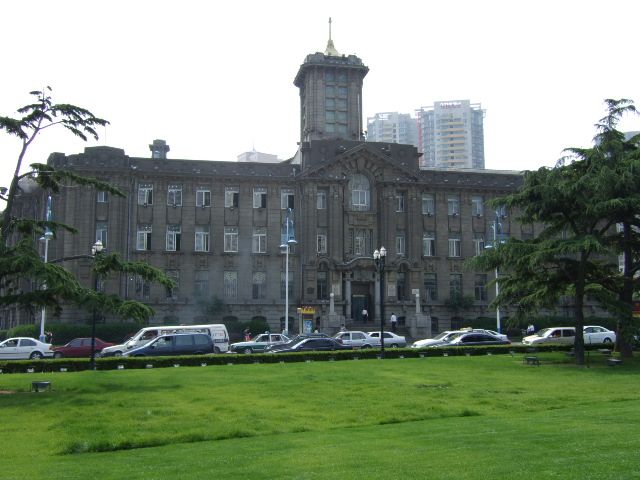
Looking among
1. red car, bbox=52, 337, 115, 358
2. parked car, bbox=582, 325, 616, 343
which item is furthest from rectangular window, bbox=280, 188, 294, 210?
parked car, bbox=582, 325, 616, 343

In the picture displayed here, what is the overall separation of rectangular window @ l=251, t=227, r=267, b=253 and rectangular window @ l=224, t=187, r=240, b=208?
117 inches

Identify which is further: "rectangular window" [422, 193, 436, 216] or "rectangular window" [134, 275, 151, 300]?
"rectangular window" [422, 193, 436, 216]

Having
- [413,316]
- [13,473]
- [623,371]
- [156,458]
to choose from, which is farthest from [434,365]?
[413,316]

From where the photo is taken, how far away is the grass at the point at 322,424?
42.1ft

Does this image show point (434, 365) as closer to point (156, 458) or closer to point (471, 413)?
point (471, 413)

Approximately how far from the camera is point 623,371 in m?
31.4

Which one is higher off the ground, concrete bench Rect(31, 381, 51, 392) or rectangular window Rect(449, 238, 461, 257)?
rectangular window Rect(449, 238, 461, 257)

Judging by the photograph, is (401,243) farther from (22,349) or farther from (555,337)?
(22,349)

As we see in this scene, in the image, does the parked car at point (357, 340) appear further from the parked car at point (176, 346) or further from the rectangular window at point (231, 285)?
the rectangular window at point (231, 285)

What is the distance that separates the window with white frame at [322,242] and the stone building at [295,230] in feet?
0.30

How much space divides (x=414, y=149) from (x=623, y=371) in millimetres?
43966

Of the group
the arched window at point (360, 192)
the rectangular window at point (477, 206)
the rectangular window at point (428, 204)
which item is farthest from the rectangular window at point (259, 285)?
the rectangular window at point (477, 206)

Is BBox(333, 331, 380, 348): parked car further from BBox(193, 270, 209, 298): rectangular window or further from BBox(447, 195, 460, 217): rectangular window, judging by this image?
BBox(447, 195, 460, 217): rectangular window

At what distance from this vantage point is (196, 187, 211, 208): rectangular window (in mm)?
67625
